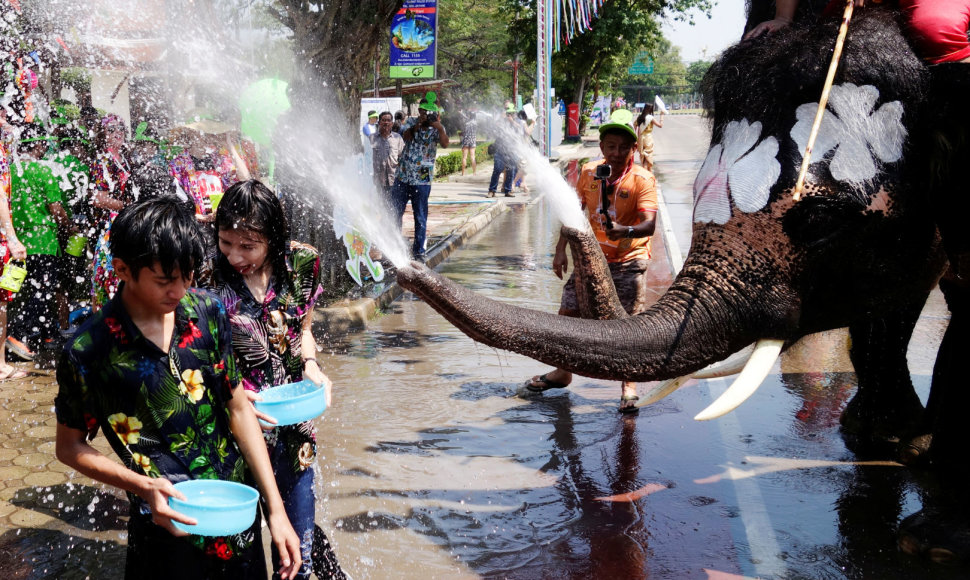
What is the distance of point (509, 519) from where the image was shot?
432 cm

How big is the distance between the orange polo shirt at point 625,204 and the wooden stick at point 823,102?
2089 mm

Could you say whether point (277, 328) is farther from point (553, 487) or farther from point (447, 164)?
point (447, 164)

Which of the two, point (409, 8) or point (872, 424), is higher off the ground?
point (409, 8)

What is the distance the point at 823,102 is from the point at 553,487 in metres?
2.43

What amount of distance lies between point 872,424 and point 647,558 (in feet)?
6.86

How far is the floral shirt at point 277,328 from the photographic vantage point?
3016 millimetres

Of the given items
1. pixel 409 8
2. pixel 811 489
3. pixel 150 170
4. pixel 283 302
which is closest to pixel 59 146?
pixel 150 170

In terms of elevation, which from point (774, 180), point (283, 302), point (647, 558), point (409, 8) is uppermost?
point (409, 8)

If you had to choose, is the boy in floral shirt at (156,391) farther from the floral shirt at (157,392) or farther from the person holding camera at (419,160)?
the person holding camera at (419,160)

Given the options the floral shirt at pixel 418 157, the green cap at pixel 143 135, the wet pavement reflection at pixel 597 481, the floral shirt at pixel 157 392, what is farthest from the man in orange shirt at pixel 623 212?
the floral shirt at pixel 418 157

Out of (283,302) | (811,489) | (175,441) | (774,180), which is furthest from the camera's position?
(811,489)

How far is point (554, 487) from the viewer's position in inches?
184

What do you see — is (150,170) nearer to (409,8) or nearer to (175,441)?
(175,441)

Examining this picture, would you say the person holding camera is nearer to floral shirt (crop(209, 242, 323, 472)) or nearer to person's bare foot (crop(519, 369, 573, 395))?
person's bare foot (crop(519, 369, 573, 395))
